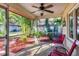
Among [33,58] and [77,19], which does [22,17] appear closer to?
[77,19]

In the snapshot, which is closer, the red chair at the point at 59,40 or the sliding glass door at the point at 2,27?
the sliding glass door at the point at 2,27

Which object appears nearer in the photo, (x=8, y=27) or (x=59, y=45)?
(x=8, y=27)

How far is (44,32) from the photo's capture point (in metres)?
5.66

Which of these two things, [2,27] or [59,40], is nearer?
[2,27]

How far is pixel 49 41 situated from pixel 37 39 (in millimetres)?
479

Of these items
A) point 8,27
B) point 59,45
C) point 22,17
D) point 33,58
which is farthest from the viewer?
point 59,45

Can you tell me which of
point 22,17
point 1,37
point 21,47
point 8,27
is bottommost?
point 21,47

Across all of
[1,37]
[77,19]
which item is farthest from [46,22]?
[1,37]

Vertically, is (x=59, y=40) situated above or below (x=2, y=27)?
below

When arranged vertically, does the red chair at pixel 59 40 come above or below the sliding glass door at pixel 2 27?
below

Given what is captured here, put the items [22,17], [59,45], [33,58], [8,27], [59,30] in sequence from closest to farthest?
[33,58], [8,27], [22,17], [59,30], [59,45]

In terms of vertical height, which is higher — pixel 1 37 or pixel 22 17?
pixel 22 17

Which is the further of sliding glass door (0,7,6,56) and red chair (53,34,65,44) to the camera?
red chair (53,34,65,44)

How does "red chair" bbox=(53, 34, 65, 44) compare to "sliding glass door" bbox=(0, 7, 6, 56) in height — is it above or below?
below
